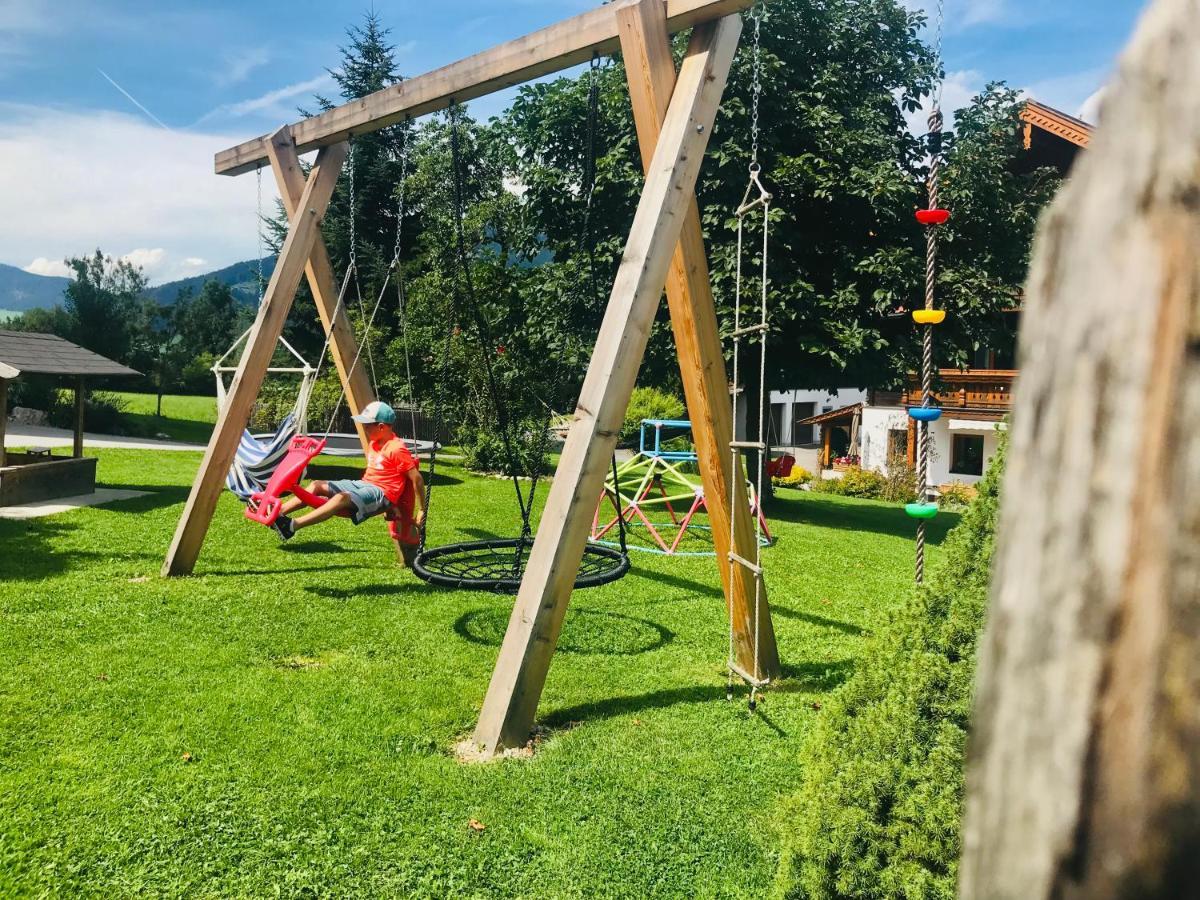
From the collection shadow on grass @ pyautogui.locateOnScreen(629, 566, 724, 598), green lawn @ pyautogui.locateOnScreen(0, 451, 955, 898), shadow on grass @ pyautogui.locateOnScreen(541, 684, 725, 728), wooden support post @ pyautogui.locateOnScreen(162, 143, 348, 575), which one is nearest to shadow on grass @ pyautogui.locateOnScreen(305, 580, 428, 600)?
green lawn @ pyautogui.locateOnScreen(0, 451, 955, 898)

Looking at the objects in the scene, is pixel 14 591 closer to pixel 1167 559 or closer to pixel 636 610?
pixel 636 610

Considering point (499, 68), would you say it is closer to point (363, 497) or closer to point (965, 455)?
point (363, 497)

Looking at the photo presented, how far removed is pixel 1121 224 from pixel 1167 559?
0.74ft

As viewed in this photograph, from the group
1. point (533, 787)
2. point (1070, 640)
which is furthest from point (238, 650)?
point (1070, 640)

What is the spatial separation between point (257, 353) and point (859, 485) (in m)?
17.0

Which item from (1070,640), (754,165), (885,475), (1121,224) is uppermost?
(754,165)

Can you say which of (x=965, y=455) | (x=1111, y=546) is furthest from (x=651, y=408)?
(x=1111, y=546)

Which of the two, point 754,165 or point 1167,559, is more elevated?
point 754,165

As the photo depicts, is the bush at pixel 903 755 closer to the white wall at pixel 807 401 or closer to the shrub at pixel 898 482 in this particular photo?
the shrub at pixel 898 482

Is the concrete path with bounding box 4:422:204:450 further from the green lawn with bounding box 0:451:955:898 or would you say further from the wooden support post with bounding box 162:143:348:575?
the wooden support post with bounding box 162:143:348:575

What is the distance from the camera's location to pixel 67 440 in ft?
61.5

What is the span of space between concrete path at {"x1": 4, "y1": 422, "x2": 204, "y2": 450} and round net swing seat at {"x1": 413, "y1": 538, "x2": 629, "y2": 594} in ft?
48.7

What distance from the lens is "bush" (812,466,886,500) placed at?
21.0 meters

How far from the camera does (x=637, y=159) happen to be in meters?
13.0
